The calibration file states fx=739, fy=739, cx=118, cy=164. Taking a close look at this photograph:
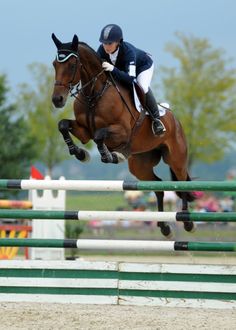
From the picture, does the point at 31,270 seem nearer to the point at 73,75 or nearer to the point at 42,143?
the point at 73,75

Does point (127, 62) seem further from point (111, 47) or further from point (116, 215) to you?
point (116, 215)

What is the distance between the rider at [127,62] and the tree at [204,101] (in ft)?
48.3

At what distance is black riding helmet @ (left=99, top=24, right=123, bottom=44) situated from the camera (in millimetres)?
6598

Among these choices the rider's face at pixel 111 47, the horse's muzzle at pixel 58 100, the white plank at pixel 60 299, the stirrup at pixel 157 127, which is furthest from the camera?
the stirrup at pixel 157 127

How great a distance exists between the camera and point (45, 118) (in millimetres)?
24203

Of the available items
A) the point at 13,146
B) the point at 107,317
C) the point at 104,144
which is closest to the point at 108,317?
the point at 107,317

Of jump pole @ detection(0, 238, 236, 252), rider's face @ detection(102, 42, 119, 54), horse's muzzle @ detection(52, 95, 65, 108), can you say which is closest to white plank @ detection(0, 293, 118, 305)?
jump pole @ detection(0, 238, 236, 252)

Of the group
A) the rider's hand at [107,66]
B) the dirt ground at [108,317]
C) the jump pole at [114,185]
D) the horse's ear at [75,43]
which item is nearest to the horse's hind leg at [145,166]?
the rider's hand at [107,66]

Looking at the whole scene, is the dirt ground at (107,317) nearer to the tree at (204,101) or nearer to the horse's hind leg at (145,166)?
the horse's hind leg at (145,166)

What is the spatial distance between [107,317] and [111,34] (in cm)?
256

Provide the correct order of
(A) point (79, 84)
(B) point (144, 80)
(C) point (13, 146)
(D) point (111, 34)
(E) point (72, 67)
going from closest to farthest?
(E) point (72, 67), (D) point (111, 34), (A) point (79, 84), (B) point (144, 80), (C) point (13, 146)

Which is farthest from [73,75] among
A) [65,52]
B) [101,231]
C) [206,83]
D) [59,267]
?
[206,83]

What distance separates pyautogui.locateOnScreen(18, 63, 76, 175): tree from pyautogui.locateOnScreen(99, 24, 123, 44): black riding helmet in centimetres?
1702

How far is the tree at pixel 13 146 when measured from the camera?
17.4 meters
